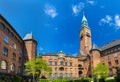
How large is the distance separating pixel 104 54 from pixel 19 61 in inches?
1605

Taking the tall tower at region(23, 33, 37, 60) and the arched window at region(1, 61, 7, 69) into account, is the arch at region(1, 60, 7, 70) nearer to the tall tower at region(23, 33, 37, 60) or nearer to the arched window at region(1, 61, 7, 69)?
the arched window at region(1, 61, 7, 69)

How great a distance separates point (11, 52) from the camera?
57.1 m

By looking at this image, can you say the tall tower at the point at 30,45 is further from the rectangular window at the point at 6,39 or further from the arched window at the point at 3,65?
the arched window at the point at 3,65

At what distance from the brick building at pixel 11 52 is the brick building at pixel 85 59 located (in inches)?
859

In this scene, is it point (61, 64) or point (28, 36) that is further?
point (61, 64)

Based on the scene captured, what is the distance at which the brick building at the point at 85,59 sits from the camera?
7831cm

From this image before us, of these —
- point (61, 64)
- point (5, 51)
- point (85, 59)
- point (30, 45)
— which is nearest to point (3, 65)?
point (5, 51)

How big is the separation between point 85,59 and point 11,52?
5300 cm

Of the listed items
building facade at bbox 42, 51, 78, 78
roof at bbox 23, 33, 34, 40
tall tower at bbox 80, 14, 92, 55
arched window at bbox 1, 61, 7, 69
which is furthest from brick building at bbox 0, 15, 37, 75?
tall tower at bbox 80, 14, 92, 55

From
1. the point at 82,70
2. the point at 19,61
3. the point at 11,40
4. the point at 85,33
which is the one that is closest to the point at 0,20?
the point at 11,40

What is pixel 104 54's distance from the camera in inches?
3322

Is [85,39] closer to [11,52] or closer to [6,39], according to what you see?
[11,52]

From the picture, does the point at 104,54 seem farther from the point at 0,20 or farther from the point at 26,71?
the point at 0,20

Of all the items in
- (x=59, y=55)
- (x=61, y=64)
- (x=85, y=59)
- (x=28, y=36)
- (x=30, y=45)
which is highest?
(x=28, y=36)
